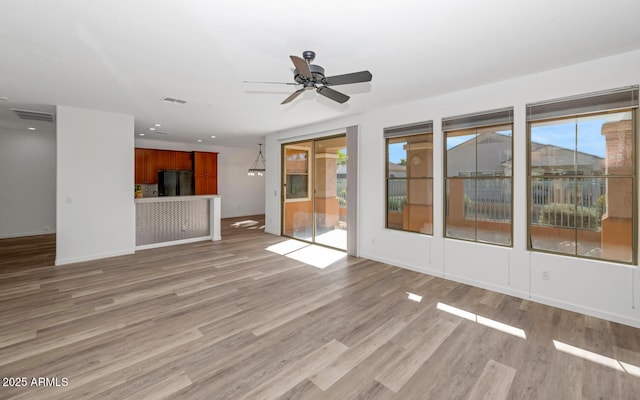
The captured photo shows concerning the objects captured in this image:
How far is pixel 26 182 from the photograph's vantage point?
716 centimetres

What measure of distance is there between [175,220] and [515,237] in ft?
21.5

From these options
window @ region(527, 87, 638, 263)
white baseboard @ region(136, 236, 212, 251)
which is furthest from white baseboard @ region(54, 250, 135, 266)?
window @ region(527, 87, 638, 263)

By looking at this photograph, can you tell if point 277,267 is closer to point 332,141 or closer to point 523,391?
point 332,141

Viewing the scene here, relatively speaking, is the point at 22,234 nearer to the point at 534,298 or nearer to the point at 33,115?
the point at 33,115

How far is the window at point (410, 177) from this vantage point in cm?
461

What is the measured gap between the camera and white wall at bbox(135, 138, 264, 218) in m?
10.7

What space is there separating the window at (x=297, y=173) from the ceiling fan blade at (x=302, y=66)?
433 centimetres

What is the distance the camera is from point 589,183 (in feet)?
10.6

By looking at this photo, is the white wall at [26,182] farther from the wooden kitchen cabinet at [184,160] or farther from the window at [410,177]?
the window at [410,177]

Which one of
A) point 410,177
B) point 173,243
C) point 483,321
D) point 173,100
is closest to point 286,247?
point 173,243

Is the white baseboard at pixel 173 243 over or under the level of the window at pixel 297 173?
under

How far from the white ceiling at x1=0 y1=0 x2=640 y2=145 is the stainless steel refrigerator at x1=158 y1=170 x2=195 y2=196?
4.49 meters

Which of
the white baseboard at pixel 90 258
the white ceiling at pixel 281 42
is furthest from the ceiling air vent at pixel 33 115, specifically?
the white baseboard at pixel 90 258

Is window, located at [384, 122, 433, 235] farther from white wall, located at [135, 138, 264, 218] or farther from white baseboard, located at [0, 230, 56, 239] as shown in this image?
white baseboard, located at [0, 230, 56, 239]
